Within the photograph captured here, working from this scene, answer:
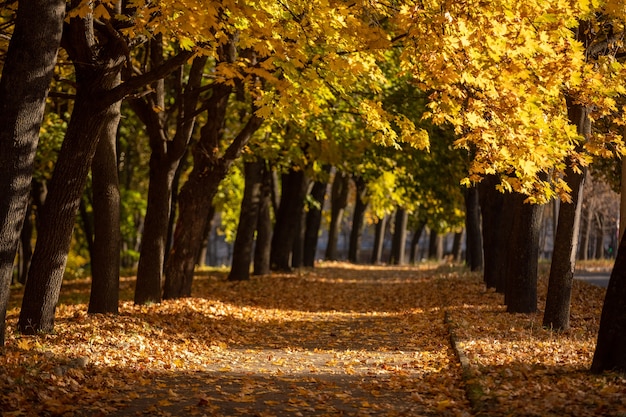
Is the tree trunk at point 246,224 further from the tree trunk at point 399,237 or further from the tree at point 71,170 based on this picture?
the tree trunk at point 399,237

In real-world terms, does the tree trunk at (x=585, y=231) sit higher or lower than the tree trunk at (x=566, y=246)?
higher

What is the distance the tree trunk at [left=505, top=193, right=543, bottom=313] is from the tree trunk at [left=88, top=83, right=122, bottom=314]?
7.67 metres

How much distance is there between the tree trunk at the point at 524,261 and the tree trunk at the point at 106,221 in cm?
767

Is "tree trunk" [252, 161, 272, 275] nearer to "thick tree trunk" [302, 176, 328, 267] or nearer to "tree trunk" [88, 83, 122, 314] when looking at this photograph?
"thick tree trunk" [302, 176, 328, 267]

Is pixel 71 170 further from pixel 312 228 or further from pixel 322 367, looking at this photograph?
pixel 312 228

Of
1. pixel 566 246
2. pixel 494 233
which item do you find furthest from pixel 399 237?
pixel 566 246

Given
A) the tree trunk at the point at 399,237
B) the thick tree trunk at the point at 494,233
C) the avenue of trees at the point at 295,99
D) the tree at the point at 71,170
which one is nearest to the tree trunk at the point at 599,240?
the tree trunk at the point at 399,237

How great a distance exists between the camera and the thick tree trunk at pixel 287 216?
29953 millimetres

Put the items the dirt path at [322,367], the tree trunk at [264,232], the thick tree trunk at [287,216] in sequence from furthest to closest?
Result: the thick tree trunk at [287,216] < the tree trunk at [264,232] < the dirt path at [322,367]

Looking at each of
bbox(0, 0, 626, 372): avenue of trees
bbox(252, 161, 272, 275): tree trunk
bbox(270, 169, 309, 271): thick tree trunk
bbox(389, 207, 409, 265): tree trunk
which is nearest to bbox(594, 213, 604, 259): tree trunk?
bbox(389, 207, 409, 265): tree trunk

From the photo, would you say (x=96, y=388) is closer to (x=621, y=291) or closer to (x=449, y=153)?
(x=621, y=291)

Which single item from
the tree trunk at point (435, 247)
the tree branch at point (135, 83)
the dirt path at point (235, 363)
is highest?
the tree branch at point (135, 83)

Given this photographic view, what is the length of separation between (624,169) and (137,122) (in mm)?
20365

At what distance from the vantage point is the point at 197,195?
1897 cm
